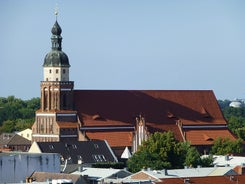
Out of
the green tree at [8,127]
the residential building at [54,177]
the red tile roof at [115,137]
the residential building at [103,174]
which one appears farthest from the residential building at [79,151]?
the green tree at [8,127]

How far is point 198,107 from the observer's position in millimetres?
143000

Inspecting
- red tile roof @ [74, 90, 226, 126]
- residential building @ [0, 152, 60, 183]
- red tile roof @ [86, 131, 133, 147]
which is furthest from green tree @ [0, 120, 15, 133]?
residential building @ [0, 152, 60, 183]

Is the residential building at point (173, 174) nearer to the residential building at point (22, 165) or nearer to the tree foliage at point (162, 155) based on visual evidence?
the residential building at point (22, 165)

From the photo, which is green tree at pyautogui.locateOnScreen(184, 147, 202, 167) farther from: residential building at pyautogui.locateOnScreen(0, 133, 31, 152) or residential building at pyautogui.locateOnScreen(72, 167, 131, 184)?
residential building at pyautogui.locateOnScreen(0, 133, 31, 152)

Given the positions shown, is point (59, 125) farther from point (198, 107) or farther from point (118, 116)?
point (198, 107)

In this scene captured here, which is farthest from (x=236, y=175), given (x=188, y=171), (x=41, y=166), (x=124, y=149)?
(x=124, y=149)

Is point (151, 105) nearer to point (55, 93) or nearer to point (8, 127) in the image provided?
point (55, 93)

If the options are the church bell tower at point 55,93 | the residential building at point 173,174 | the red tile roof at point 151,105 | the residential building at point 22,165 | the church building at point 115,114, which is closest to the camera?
the residential building at point 173,174

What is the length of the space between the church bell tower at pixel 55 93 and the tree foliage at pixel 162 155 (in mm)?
12951

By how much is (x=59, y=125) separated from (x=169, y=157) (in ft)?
57.5

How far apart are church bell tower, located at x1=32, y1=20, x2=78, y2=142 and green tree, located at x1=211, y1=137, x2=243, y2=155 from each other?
14.6m

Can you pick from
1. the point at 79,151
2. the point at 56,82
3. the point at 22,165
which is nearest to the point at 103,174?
the point at 22,165

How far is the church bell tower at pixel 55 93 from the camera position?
131125mm

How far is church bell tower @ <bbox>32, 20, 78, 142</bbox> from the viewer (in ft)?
430
